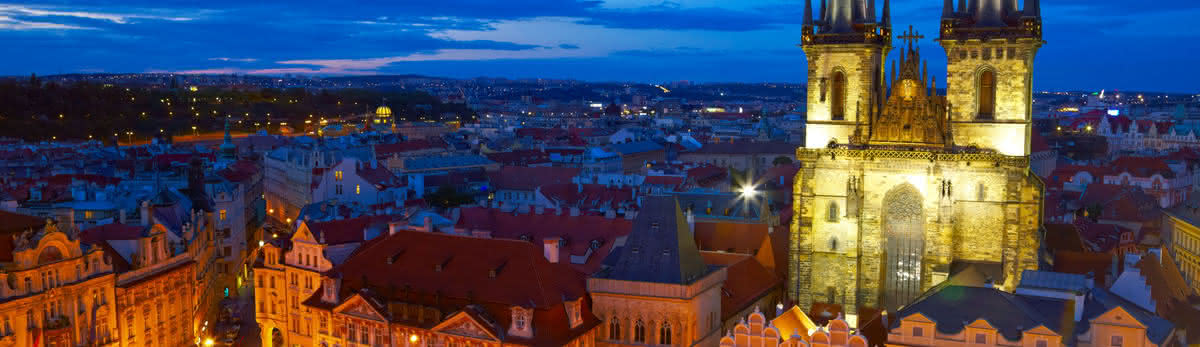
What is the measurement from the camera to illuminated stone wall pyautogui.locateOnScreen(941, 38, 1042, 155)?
64875mm

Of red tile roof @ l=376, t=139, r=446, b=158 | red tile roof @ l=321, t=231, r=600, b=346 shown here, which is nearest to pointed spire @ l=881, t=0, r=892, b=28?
red tile roof @ l=321, t=231, r=600, b=346

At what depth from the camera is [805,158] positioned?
68.1 meters

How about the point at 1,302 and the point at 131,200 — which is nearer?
the point at 1,302

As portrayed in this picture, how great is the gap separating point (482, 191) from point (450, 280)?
81070 mm

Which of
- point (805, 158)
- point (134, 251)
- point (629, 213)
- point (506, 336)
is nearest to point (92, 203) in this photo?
point (134, 251)

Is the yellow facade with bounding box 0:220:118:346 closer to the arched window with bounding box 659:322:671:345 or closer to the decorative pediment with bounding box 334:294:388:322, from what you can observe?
the decorative pediment with bounding box 334:294:388:322

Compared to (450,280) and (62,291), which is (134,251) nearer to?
(62,291)

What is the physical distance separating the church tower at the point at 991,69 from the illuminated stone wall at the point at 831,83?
204 inches

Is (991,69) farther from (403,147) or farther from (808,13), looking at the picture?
(403,147)

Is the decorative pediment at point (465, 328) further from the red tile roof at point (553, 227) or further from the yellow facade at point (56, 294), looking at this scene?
the yellow facade at point (56, 294)

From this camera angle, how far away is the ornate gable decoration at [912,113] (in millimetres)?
65875

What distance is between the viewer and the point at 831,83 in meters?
71.2

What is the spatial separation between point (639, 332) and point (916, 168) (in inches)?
812

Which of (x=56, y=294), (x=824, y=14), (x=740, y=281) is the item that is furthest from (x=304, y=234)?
(x=824, y=14)
